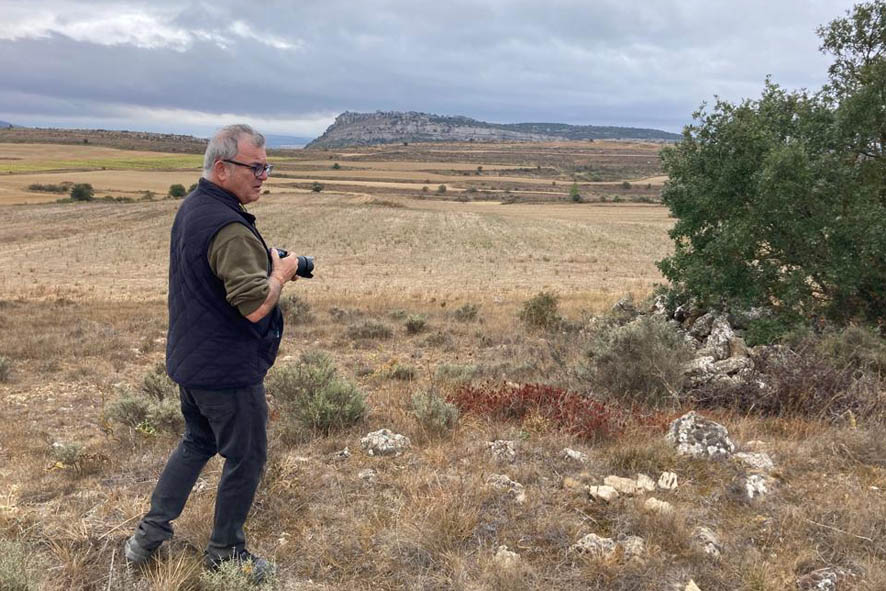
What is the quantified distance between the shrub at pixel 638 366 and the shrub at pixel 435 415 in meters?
2.00

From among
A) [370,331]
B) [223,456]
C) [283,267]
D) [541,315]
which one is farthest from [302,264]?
[541,315]

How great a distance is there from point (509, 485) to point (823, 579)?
1.75 meters

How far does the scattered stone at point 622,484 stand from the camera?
373 cm

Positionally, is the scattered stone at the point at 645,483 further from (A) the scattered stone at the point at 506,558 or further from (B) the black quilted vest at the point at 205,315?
(B) the black quilted vest at the point at 205,315

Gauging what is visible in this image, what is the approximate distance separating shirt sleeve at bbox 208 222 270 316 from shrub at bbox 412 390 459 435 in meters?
2.51

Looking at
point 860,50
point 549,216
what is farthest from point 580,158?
point 860,50

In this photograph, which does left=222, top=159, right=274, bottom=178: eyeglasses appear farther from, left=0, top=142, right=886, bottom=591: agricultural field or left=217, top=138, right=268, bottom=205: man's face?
left=0, top=142, right=886, bottom=591: agricultural field

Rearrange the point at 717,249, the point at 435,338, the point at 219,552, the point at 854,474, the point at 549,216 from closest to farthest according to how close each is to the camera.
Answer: the point at 219,552
the point at 854,474
the point at 717,249
the point at 435,338
the point at 549,216

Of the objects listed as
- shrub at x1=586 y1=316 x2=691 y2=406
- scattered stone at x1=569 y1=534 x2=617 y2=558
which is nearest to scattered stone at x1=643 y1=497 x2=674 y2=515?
scattered stone at x1=569 y1=534 x2=617 y2=558

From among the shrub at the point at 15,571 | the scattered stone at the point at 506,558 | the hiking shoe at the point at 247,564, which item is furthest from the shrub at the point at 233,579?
the scattered stone at the point at 506,558

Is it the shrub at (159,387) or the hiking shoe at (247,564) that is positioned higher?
the hiking shoe at (247,564)

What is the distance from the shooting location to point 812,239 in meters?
8.02

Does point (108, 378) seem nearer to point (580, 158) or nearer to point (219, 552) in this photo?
point (219, 552)

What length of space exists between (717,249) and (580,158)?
502ft
